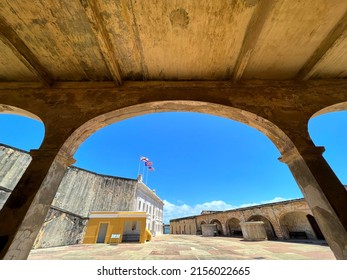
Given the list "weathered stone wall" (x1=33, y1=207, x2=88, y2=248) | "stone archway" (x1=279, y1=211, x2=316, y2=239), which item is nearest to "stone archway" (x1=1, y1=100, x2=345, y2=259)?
"weathered stone wall" (x1=33, y1=207, x2=88, y2=248)

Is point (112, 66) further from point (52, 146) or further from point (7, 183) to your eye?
point (7, 183)

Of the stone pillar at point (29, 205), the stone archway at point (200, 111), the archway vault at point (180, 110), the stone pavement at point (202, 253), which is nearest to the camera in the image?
the stone pillar at point (29, 205)

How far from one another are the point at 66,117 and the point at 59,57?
1.06 metres

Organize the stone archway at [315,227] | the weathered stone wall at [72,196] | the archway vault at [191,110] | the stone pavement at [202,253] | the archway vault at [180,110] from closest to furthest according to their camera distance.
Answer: the archway vault at [191,110]
the archway vault at [180,110]
the stone pavement at [202,253]
the weathered stone wall at [72,196]
the stone archway at [315,227]

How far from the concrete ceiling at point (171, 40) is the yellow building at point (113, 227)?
11.9m

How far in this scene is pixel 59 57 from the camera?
9.24ft

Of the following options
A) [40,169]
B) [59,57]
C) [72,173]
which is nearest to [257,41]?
[59,57]

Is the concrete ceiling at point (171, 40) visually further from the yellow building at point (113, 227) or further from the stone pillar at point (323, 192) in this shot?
the yellow building at point (113, 227)

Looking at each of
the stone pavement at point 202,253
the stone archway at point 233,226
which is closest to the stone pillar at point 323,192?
the stone pavement at point 202,253

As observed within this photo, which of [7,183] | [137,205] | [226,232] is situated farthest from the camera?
[226,232]

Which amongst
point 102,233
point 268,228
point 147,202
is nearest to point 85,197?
point 102,233

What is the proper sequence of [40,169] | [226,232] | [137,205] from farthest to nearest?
[226,232], [137,205], [40,169]

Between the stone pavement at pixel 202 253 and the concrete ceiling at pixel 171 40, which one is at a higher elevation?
the concrete ceiling at pixel 171 40

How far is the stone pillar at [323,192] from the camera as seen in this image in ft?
6.46
